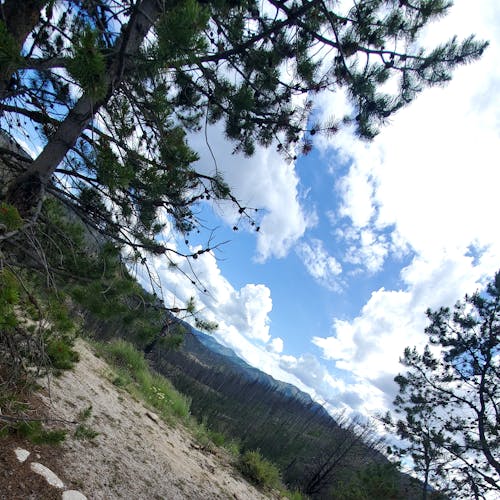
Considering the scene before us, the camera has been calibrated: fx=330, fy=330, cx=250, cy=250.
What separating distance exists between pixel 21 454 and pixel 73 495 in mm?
561

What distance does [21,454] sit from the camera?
2.79 metres

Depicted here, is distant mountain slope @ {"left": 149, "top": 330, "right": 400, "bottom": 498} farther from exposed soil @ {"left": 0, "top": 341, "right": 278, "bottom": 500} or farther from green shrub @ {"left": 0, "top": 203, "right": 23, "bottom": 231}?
green shrub @ {"left": 0, "top": 203, "right": 23, "bottom": 231}

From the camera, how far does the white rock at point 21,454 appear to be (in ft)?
9.01

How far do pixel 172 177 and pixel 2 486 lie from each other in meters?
2.57

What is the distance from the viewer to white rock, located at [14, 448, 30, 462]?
2.75 m

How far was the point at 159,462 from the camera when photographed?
14.9 feet

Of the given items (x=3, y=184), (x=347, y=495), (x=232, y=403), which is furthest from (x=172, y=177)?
(x=232, y=403)

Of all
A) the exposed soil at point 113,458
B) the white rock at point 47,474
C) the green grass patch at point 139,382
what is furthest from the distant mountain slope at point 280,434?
the white rock at point 47,474

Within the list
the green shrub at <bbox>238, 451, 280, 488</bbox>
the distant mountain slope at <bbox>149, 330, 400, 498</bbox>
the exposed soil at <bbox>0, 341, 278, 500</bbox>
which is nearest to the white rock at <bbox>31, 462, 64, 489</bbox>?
the exposed soil at <bbox>0, 341, 278, 500</bbox>

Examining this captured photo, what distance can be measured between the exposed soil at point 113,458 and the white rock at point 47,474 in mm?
58

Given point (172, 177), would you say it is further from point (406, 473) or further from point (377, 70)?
point (406, 473)

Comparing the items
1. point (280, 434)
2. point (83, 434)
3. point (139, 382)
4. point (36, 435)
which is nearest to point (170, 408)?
point (139, 382)

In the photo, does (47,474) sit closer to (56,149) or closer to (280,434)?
(56,149)

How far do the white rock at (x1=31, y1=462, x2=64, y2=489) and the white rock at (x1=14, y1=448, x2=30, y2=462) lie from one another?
0.30ft
